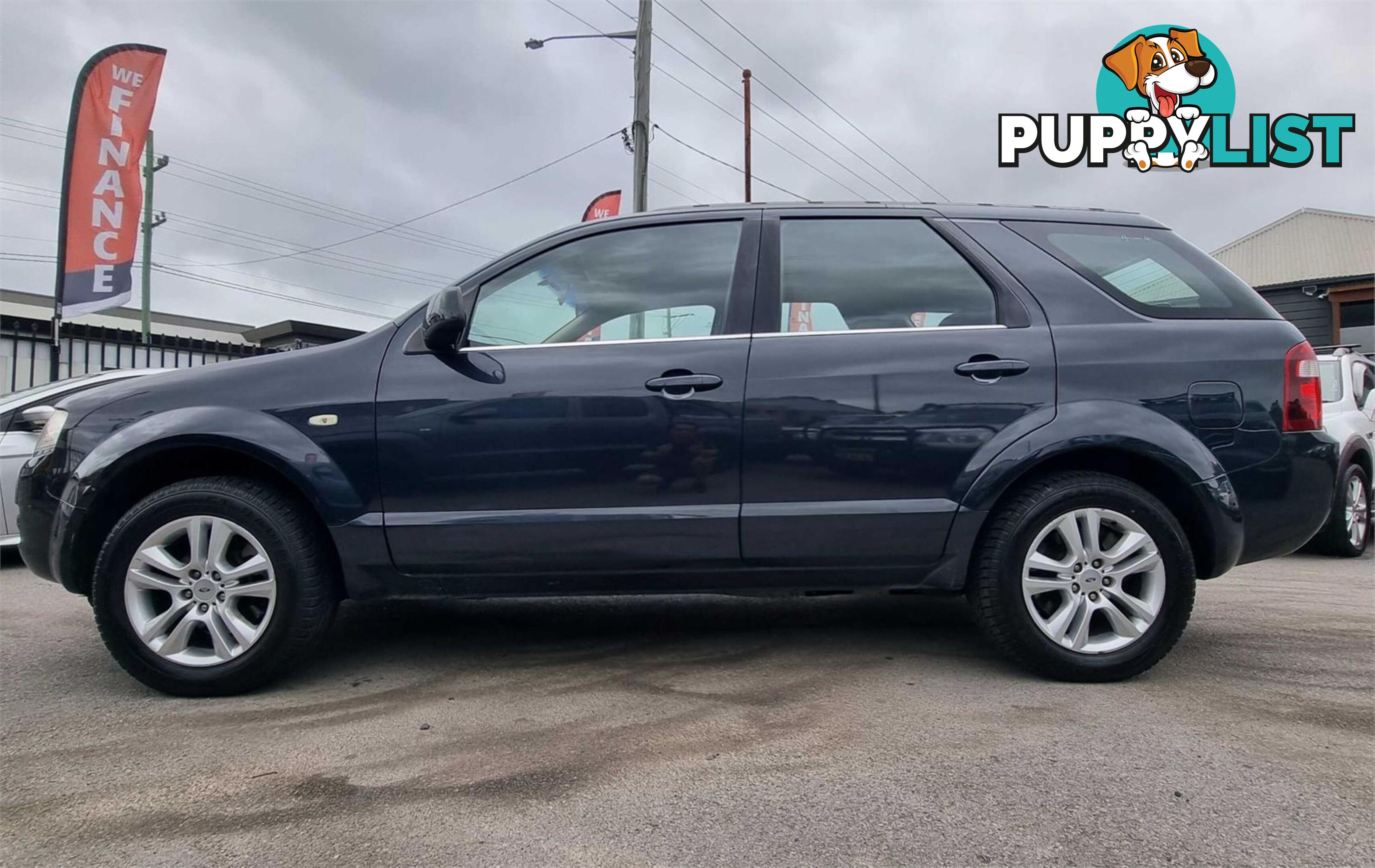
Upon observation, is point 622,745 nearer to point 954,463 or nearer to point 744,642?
point 744,642

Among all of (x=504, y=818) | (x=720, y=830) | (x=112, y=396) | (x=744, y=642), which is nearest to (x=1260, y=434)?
(x=744, y=642)

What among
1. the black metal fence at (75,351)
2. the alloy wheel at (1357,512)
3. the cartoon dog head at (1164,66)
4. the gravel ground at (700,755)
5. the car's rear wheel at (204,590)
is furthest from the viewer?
the black metal fence at (75,351)

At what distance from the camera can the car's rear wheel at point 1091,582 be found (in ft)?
9.70

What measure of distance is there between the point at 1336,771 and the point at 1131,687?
0.69m

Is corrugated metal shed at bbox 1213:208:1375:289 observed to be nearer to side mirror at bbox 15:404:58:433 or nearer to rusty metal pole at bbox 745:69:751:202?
rusty metal pole at bbox 745:69:751:202

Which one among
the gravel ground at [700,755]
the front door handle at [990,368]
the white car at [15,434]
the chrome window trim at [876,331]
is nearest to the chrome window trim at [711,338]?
the chrome window trim at [876,331]

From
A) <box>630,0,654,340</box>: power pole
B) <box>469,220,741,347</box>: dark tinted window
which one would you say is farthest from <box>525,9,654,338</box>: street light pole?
<box>469,220,741,347</box>: dark tinted window

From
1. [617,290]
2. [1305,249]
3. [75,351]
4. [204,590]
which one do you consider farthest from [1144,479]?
[1305,249]

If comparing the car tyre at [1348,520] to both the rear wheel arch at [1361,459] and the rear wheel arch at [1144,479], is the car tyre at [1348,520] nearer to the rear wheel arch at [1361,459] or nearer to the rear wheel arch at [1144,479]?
the rear wheel arch at [1361,459]

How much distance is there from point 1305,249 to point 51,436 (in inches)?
1057

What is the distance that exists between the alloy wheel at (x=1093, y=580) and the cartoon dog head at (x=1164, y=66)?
957 centimetres

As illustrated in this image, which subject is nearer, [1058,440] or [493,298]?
[1058,440]

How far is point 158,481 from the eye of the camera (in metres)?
3.18

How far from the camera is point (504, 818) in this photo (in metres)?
2.05
